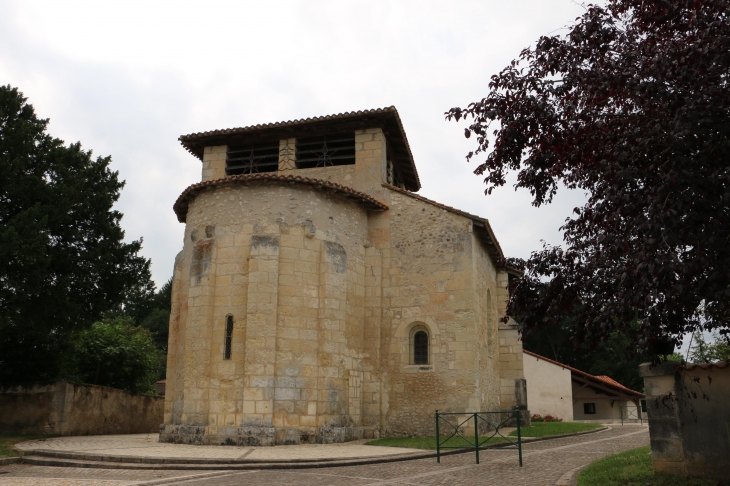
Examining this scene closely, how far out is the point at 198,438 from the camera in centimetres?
1460

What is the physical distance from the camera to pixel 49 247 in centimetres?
1723

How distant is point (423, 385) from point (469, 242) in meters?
4.35

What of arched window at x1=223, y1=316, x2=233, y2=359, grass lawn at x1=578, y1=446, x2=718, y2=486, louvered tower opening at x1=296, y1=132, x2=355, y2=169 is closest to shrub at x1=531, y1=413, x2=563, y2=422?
louvered tower opening at x1=296, y1=132, x2=355, y2=169

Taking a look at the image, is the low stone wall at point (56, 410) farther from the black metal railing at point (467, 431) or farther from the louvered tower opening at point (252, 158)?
the black metal railing at point (467, 431)

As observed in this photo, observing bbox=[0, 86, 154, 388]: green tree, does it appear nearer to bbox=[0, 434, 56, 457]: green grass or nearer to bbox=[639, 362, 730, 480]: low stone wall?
bbox=[0, 434, 56, 457]: green grass

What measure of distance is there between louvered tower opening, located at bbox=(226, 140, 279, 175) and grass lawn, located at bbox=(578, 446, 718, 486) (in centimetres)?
1372

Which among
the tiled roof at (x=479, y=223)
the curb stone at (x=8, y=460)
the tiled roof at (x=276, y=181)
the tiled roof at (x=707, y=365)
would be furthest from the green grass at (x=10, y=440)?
the tiled roof at (x=707, y=365)

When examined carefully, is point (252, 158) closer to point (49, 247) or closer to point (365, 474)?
point (49, 247)

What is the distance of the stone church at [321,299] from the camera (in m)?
15.0

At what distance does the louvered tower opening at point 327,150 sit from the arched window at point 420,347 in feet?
19.8

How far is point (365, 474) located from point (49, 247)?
40.1ft

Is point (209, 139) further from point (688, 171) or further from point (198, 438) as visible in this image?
point (688, 171)

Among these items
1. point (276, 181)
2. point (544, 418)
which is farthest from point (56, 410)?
point (544, 418)

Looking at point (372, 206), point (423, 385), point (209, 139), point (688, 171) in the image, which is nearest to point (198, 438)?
point (423, 385)
